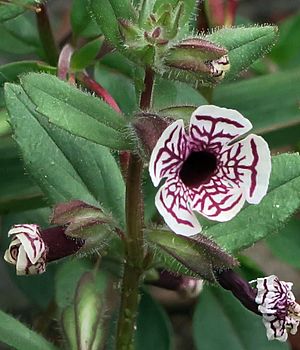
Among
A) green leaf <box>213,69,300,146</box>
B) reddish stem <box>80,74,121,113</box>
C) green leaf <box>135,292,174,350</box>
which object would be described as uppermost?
reddish stem <box>80,74,121,113</box>

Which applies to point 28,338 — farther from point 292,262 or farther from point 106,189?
point 292,262

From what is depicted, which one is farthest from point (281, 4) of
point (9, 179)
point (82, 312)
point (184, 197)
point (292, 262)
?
point (184, 197)

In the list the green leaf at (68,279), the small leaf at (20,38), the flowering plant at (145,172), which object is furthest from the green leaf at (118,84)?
the green leaf at (68,279)

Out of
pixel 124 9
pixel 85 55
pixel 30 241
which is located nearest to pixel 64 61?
pixel 85 55

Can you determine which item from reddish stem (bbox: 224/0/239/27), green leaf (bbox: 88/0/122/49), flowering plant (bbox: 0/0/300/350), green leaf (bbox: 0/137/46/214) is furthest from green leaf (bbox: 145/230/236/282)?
reddish stem (bbox: 224/0/239/27)

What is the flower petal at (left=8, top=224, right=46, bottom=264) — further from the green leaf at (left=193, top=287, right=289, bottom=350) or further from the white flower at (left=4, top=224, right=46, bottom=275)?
the green leaf at (left=193, top=287, right=289, bottom=350)

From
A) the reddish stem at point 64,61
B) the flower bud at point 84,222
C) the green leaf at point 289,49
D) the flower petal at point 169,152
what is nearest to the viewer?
the flower petal at point 169,152

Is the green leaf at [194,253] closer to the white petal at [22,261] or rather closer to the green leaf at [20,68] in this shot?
the white petal at [22,261]
